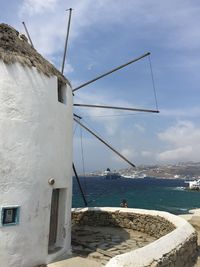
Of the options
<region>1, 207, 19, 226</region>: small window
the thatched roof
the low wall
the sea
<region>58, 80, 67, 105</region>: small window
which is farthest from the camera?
the sea

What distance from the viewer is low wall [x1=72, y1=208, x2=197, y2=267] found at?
24.0ft

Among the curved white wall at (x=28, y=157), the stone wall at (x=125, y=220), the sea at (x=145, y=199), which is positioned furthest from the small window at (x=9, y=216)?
the sea at (x=145, y=199)

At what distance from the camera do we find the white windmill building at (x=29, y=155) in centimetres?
803

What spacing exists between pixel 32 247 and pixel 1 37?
509cm

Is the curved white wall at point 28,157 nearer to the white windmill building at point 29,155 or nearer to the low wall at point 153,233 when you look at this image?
the white windmill building at point 29,155

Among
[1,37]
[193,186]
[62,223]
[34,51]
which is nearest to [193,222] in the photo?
[62,223]

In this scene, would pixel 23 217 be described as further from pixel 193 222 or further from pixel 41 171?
pixel 193 222

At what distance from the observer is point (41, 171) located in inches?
340

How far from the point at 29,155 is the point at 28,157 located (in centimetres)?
5

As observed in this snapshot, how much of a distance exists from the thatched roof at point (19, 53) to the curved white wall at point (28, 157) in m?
0.16

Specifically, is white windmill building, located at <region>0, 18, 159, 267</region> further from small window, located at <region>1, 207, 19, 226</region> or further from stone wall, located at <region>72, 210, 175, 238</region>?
stone wall, located at <region>72, 210, 175, 238</region>

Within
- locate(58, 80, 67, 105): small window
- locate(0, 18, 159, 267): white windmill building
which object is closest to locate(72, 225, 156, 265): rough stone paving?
locate(0, 18, 159, 267): white windmill building

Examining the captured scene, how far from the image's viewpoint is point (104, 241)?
Result: 11680mm

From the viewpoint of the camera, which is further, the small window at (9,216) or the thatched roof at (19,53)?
the thatched roof at (19,53)
